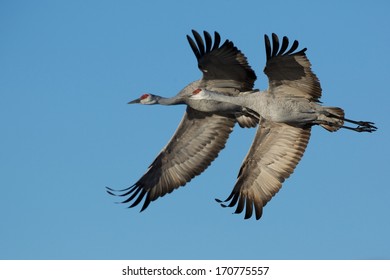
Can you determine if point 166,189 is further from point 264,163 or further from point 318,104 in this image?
point 318,104

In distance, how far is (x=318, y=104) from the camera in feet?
61.8

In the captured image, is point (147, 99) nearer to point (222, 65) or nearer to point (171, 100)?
point (171, 100)

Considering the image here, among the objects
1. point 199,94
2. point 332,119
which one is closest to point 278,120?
point 332,119

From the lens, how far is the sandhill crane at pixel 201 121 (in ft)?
65.7

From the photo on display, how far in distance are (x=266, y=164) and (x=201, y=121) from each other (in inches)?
90.7

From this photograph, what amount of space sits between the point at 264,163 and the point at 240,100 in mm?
1362

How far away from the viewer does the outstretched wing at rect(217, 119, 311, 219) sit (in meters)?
19.4

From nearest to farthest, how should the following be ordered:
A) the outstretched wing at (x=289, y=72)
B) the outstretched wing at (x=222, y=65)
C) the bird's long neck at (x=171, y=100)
Answer: the outstretched wing at (x=289, y=72) < the outstretched wing at (x=222, y=65) < the bird's long neck at (x=171, y=100)

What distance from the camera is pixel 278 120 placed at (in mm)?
19016

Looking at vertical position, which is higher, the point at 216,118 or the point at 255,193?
the point at 216,118

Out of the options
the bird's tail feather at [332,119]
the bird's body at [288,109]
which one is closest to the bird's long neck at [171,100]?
the bird's body at [288,109]

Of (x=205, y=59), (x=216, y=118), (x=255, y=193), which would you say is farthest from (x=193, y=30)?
(x=255, y=193)

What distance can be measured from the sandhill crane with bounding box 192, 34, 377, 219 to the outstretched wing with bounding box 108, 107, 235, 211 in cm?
121

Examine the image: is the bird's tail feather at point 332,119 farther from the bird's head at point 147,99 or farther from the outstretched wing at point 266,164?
the bird's head at point 147,99
